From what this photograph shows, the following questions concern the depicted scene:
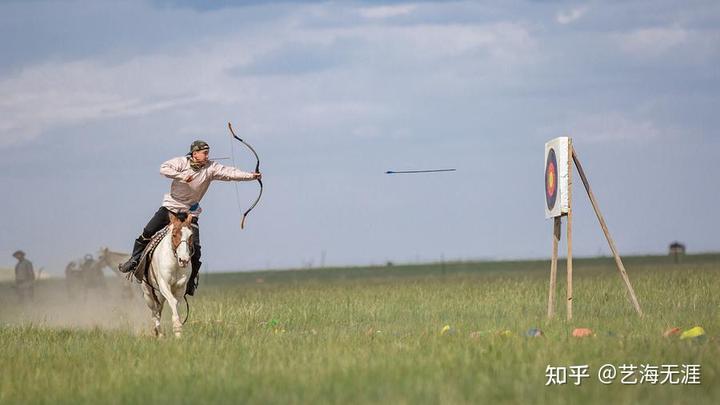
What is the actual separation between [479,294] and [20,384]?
16551 mm

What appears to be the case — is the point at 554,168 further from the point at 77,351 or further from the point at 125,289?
the point at 125,289

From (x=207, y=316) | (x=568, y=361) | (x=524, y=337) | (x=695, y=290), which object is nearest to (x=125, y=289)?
(x=207, y=316)

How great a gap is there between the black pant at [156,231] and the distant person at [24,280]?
21.0 m

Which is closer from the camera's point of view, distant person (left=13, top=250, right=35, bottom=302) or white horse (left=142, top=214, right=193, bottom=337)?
white horse (left=142, top=214, right=193, bottom=337)

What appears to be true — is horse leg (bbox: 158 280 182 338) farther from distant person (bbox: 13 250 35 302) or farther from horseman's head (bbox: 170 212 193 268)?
distant person (bbox: 13 250 35 302)

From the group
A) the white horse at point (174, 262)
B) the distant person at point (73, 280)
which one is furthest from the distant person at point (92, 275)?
the white horse at point (174, 262)

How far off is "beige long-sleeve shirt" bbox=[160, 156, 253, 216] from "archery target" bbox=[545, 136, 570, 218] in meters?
5.72

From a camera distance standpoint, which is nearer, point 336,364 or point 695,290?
point 336,364

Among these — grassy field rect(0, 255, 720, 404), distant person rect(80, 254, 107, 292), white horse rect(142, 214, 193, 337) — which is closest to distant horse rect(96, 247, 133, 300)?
distant person rect(80, 254, 107, 292)

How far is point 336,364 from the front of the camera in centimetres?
1236

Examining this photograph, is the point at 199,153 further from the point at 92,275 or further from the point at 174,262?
the point at 92,275

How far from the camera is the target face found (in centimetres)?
2041

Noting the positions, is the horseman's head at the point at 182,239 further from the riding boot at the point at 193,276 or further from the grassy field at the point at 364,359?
the grassy field at the point at 364,359

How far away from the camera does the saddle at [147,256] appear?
61.5ft
